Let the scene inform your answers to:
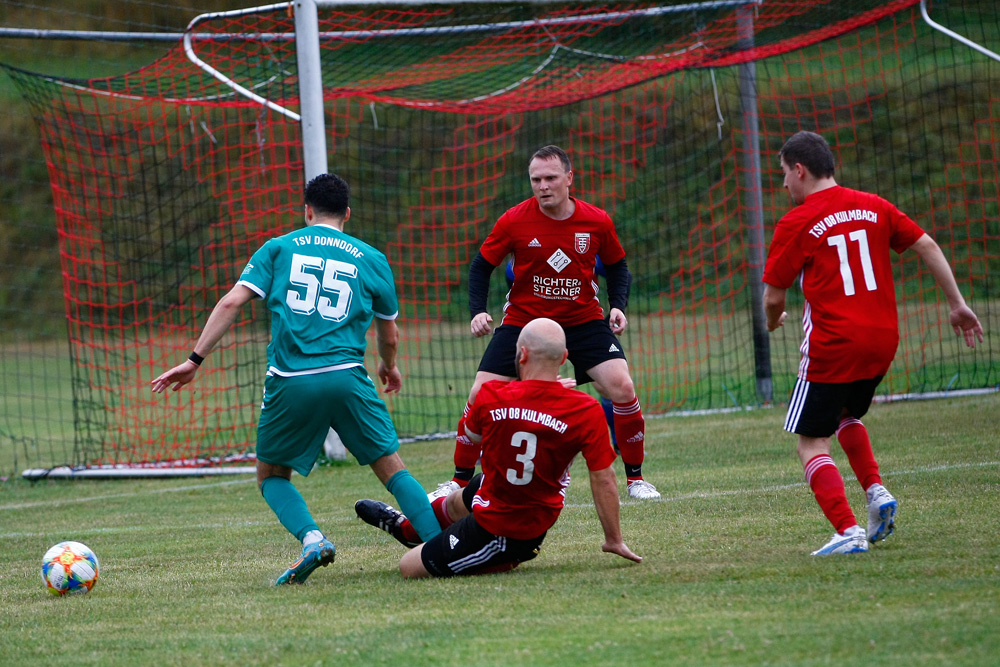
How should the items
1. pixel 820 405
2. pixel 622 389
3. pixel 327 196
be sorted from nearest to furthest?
pixel 820 405
pixel 327 196
pixel 622 389

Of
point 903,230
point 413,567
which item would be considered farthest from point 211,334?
point 903,230

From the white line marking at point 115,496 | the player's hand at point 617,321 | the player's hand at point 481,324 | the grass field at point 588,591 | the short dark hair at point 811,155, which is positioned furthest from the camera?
the white line marking at point 115,496

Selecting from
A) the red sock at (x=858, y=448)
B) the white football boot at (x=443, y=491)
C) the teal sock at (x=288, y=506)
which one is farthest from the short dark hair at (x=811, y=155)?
the teal sock at (x=288, y=506)

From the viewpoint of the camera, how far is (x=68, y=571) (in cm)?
504

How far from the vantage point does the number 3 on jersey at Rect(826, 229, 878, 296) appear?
4.85 meters

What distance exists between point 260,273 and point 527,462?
4.96 feet

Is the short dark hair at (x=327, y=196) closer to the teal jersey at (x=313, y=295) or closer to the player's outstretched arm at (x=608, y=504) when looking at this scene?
the teal jersey at (x=313, y=295)

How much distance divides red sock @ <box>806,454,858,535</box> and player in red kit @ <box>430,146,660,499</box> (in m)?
1.99

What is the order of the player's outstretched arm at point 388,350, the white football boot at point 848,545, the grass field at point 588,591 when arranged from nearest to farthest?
the grass field at point 588,591
the white football boot at point 848,545
the player's outstretched arm at point 388,350

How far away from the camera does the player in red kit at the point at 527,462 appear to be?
15.1 feet

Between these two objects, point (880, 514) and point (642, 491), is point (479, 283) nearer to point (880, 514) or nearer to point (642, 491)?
point (642, 491)

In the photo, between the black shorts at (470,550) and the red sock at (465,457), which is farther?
the red sock at (465,457)

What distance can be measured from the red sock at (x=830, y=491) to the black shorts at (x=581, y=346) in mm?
2129

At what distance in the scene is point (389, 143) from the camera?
29406 millimetres
